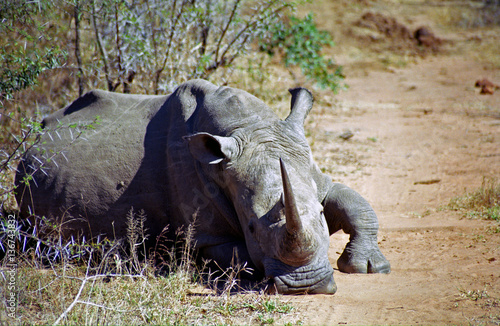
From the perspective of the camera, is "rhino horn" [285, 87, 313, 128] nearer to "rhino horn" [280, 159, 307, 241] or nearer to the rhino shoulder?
"rhino horn" [280, 159, 307, 241]

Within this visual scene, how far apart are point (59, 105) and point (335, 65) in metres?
9.46

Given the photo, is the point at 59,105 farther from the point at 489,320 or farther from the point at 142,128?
the point at 489,320

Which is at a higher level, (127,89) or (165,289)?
(127,89)

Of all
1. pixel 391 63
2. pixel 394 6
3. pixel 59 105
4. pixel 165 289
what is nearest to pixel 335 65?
pixel 391 63

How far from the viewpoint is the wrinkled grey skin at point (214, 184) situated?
4.36 m

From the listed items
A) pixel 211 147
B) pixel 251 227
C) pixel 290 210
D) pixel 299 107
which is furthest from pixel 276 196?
pixel 299 107

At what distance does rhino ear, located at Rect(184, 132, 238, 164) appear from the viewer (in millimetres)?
4754

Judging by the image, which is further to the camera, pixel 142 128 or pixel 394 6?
pixel 394 6

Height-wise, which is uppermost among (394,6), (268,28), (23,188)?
(394,6)

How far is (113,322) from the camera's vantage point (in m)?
3.77

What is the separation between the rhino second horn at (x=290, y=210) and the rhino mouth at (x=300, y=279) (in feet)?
1.34

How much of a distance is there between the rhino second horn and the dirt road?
0.62 metres

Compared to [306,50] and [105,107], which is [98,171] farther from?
[306,50]

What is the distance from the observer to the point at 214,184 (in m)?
5.15
